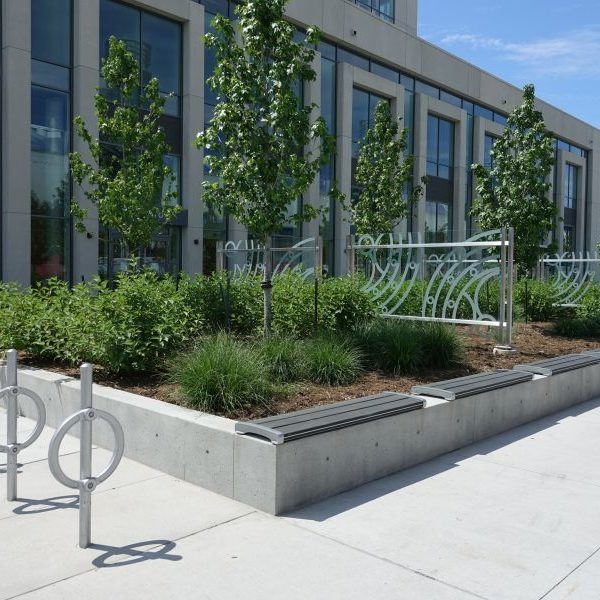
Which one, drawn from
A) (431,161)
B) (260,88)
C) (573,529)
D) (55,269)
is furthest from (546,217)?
(431,161)

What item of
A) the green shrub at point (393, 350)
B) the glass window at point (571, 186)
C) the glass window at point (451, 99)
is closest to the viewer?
the green shrub at point (393, 350)

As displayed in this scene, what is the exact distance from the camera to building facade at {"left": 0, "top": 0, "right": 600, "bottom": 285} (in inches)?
671

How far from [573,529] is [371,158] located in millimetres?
16434

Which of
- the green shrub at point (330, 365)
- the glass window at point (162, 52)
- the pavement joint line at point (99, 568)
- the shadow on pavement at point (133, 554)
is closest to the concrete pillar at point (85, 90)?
the glass window at point (162, 52)

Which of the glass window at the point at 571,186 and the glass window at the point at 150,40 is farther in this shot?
the glass window at the point at 571,186

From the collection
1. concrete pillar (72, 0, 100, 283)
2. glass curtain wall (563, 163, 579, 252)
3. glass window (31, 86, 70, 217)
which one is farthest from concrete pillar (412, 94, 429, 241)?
glass curtain wall (563, 163, 579, 252)

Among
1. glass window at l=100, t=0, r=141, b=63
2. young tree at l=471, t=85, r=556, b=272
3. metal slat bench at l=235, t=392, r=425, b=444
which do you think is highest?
glass window at l=100, t=0, r=141, b=63

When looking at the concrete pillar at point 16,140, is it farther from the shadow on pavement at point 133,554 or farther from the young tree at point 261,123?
the shadow on pavement at point 133,554

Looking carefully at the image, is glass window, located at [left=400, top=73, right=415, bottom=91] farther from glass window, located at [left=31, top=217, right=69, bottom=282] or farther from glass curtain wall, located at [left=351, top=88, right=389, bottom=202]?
glass window, located at [left=31, top=217, right=69, bottom=282]

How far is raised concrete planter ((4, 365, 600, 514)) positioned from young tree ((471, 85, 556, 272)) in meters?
7.10

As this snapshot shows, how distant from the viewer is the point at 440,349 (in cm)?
834

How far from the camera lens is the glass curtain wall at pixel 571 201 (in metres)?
44.7

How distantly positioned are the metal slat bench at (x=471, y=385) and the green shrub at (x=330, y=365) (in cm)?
89

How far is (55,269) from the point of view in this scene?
1797cm
